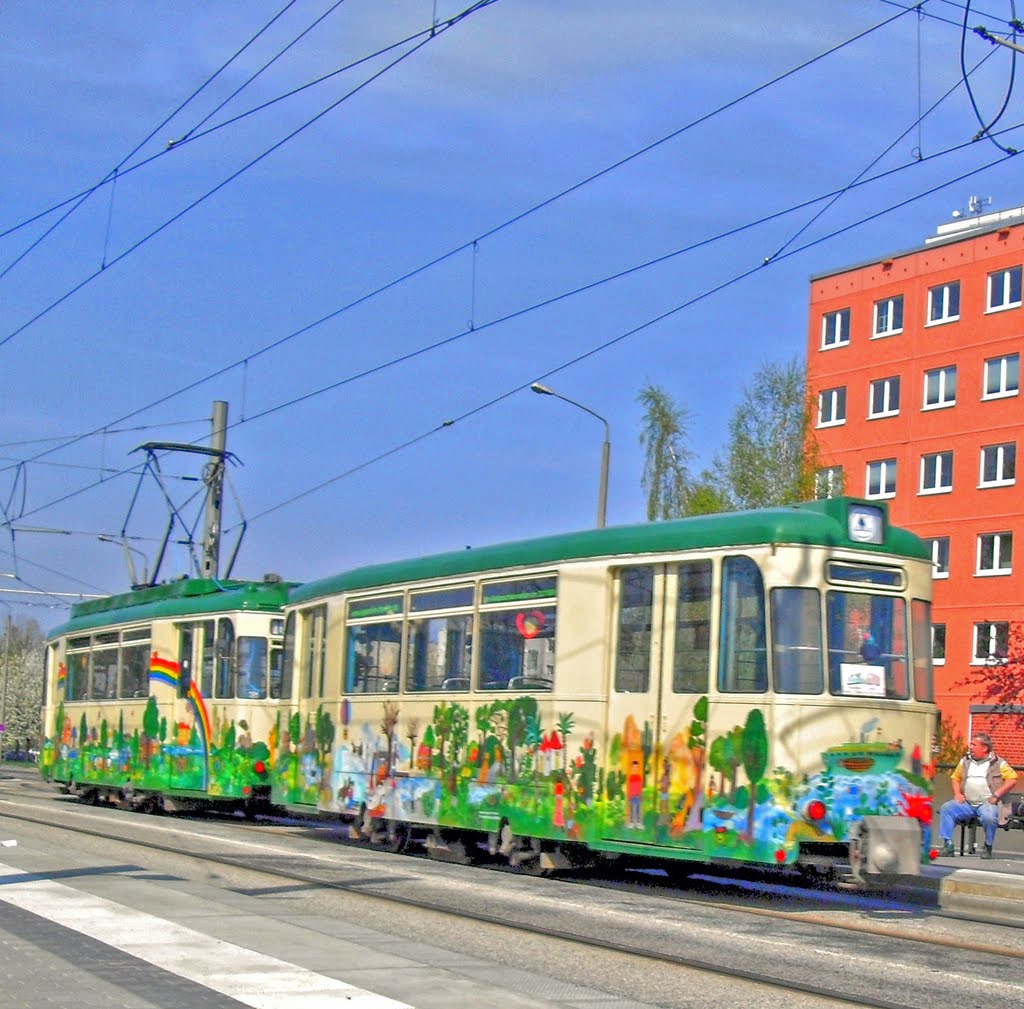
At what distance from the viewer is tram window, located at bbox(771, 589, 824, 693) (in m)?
12.8

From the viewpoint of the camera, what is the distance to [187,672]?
24.3m

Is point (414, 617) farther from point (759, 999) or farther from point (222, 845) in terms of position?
point (759, 999)

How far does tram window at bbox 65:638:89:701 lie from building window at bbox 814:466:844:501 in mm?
18671

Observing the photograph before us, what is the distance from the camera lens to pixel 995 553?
160 ft

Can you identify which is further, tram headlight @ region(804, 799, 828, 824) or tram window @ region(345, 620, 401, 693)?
tram window @ region(345, 620, 401, 693)

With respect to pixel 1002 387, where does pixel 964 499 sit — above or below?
below

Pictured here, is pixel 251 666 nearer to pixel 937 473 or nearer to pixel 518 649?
pixel 518 649

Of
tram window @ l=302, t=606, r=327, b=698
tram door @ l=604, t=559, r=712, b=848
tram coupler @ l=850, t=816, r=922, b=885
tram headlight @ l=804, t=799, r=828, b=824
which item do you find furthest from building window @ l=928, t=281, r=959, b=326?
tram headlight @ l=804, t=799, r=828, b=824

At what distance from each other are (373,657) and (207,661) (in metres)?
6.13

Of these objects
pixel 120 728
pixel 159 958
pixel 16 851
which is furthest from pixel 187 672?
pixel 159 958

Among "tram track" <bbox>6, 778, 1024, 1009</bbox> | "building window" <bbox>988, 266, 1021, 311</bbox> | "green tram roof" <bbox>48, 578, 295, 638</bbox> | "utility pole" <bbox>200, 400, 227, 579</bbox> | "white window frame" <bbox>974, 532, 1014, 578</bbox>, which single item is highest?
"building window" <bbox>988, 266, 1021, 311</bbox>

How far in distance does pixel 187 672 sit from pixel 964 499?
3096 centimetres

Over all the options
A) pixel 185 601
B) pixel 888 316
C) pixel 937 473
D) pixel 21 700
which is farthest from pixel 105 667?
pixel 21 700

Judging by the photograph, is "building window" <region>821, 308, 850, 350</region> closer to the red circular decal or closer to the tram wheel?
the tram wheel
